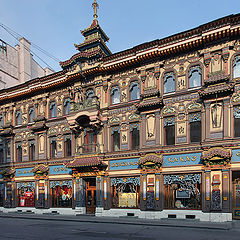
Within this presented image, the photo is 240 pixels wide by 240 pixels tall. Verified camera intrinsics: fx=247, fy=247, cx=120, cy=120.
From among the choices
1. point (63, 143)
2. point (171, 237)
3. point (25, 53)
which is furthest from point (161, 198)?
point (25, 53)

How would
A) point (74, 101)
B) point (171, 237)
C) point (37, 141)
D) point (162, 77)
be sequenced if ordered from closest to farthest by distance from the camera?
point (171, 237) → point (162, 77) → point (74, 101) → point (37, 141)

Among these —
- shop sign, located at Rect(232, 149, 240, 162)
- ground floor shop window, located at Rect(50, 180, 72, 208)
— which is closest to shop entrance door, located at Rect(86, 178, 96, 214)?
ground floor shop window, located at Rect(50, 180, 72, 208)

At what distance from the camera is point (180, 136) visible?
1844cm

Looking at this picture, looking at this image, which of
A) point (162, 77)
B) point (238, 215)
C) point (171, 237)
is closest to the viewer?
point (171, 237)

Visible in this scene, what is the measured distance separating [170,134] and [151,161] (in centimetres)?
256

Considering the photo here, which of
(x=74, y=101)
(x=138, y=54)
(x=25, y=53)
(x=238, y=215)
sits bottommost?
(x=238, y=215)

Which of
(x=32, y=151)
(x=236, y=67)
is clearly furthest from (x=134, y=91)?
(x=32, y=151)

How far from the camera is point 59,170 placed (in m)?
23.8

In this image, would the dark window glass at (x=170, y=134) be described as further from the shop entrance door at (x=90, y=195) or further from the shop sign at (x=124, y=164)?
the shop entrance door at (x=90, y=195)

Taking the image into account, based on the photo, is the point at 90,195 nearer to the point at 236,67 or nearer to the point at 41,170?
the point at 41,170

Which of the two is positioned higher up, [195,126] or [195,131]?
[195,126]

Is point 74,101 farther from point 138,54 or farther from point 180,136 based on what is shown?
point 180,136

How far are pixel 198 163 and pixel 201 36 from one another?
30.0 feet

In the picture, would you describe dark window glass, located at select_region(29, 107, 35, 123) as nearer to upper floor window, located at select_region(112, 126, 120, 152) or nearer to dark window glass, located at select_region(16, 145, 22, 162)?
dark window glass, located at select_region(16, 145, 22, 162)
